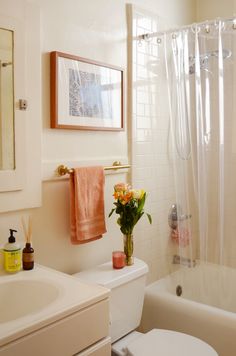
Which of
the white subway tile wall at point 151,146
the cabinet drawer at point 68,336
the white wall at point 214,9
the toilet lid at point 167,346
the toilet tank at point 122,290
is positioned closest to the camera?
the cabinet drawer at point 68,336

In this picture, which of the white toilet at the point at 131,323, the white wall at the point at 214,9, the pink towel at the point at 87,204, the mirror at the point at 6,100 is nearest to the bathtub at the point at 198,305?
the white toilet at the point at 131,323

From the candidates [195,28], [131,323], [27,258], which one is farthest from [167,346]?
[195,28]

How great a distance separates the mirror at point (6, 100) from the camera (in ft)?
5.26

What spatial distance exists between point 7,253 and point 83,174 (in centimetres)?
57

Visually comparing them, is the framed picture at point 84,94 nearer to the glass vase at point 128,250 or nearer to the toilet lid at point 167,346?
the glass vase at point 128,250

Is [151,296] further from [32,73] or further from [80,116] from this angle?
[32,73]

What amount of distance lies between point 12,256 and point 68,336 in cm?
47

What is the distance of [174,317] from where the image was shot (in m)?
2.28

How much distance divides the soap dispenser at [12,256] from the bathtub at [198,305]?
3.67ft

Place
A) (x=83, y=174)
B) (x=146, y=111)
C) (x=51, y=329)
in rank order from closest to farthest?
(x=51, y=329) < (x=83, y=174) < (x=146, y=111)

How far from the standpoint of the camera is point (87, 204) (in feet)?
6.37

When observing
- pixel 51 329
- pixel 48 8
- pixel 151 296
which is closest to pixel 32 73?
pixel 48 8

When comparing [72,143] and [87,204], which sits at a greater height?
[72,143]

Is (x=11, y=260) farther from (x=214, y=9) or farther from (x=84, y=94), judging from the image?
(x=214, y=9)
